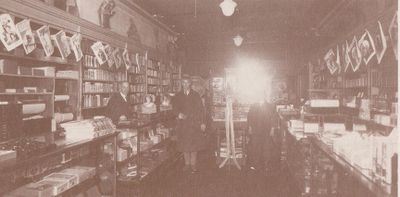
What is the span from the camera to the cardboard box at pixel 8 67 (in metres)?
4.26

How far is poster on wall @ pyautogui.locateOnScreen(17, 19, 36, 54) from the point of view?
14.9 ft

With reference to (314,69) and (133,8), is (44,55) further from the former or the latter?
(314,69)

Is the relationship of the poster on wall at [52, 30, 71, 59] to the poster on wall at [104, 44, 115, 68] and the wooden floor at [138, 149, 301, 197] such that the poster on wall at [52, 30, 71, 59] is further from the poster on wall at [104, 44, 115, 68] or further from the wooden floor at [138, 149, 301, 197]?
the wooden floor at [138, 149, 301, 197]

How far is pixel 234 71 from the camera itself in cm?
1324

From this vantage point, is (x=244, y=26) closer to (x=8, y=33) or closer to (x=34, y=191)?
A: (x=8, y=33)

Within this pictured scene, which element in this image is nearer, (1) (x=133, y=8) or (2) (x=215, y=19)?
(1) (x=133, y=8)

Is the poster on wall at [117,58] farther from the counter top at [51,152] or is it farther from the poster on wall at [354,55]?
the poster on wall at [354,55]

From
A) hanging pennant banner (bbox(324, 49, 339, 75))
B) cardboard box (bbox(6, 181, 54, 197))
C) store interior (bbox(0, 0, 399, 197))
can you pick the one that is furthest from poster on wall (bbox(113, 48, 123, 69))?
hanging pennant banner (bbox(324, 49, 339, 75))

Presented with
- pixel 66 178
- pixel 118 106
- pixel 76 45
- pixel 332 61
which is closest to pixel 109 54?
pixel 118 106

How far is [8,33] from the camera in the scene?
4.28 m

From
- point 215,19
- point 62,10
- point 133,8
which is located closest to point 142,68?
point 133,8

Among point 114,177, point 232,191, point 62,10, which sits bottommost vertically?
point 232,191

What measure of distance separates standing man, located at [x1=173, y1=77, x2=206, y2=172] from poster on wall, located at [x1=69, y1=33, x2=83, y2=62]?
2.09 meters

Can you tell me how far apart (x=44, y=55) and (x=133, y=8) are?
417 centimetres
